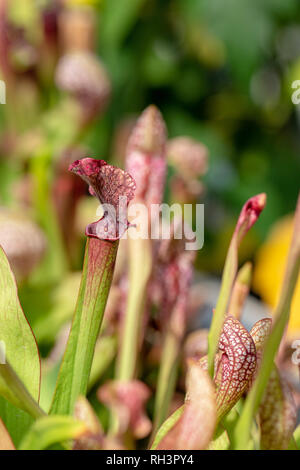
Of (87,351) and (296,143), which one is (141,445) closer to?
(87,351)

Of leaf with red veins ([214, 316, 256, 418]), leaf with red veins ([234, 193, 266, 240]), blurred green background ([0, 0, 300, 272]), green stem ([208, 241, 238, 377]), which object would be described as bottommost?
leaf with red veins ([214, 316, 256, 418])

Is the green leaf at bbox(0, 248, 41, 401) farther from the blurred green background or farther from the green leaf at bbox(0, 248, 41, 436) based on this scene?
the blurred green background

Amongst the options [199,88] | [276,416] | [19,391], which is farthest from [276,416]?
[199,88]

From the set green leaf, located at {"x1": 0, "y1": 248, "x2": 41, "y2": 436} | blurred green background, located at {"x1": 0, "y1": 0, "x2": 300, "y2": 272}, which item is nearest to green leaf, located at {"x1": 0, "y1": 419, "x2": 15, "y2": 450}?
green leaf, located at {"x1": 0, "y1": 248, "x2": 41, "y2": 436}

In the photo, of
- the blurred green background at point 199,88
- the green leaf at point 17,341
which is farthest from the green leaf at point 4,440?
the blurred green background at point 199,88

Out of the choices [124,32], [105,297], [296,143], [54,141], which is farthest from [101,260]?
[296,143]

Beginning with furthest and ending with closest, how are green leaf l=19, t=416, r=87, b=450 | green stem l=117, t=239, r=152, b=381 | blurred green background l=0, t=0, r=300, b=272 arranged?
1. blurred green background l=0, t=0, r=300, b=272
2. green stem l=117, t=239, r=152, b=381
3. green leaf l=19, t=416, r=87, b=450
